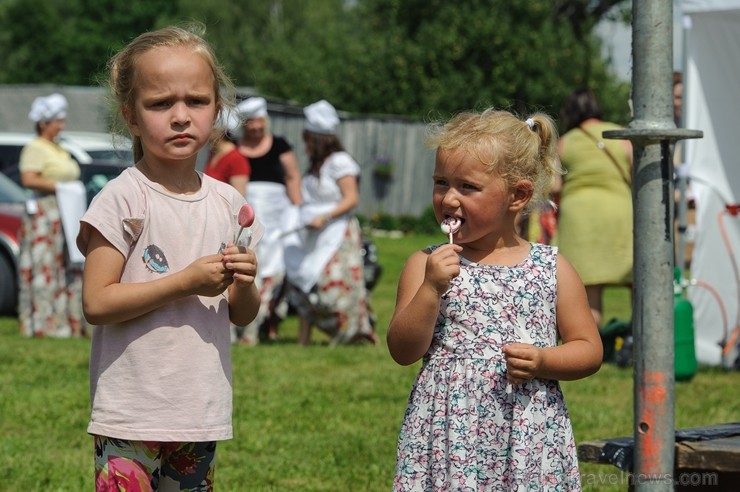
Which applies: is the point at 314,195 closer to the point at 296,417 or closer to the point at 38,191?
the point at 38,191

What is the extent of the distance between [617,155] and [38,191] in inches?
187

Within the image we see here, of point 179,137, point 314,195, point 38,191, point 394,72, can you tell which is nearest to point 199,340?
point 179,137

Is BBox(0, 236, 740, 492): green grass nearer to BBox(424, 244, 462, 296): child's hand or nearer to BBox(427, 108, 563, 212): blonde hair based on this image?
BBox(427, 108, 563, 212): blonde hair

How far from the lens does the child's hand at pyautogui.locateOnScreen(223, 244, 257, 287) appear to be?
2881 millimetres

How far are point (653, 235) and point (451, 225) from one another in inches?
20.1

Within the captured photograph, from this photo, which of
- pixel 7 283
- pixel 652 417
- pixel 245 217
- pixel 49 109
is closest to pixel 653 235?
pixel 652 417

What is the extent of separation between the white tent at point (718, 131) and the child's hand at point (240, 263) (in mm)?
5169

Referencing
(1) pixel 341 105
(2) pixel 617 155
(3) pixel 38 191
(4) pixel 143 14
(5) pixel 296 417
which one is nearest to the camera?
(5) pixel 296 417

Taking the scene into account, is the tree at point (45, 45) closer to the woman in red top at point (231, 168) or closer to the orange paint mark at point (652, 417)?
the woman in red top at point (231, 168)

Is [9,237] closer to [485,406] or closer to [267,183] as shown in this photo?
[267,183]

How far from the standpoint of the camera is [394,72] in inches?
1198

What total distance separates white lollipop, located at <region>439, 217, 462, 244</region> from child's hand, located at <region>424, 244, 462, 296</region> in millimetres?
118

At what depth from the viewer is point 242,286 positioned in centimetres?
306

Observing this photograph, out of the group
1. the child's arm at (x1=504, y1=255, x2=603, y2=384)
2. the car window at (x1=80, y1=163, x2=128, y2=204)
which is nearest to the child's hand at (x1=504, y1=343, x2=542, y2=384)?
the child's arm at (x1=504, y1=255, x2=603, y2=384)
